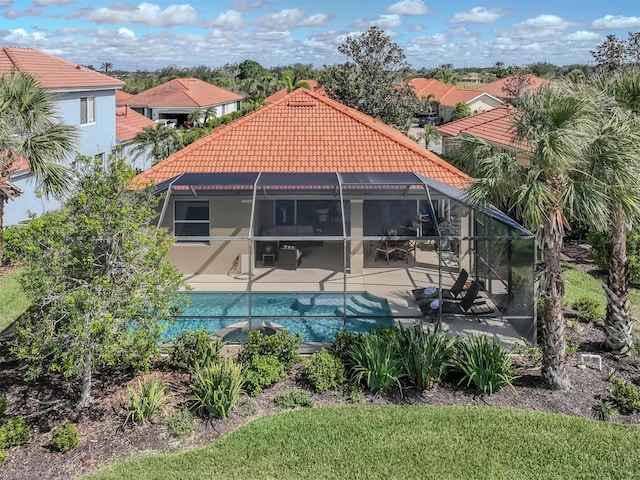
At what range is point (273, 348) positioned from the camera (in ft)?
41.6

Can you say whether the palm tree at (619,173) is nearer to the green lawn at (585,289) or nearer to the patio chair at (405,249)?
the green lawn at (585,289)

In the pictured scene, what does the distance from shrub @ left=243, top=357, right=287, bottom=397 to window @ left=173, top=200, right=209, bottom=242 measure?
9.65 metres

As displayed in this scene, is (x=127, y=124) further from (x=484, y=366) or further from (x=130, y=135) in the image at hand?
(x=484, y=366)

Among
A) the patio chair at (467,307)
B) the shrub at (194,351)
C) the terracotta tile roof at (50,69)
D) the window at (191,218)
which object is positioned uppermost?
the terracotta tile roof at (50,69)

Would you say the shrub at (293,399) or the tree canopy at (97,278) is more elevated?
the tree canopy at (97,278)

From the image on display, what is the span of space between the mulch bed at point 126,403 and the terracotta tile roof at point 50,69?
23.1 metres

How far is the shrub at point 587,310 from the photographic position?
1589 centimetres

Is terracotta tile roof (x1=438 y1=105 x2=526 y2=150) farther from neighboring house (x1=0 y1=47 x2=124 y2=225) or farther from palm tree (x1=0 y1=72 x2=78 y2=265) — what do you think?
neighboring house (x1=0 y1=47 x2=124 y2=225)

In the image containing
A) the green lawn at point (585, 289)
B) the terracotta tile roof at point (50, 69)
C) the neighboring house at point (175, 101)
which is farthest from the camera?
the neighboring house at point (175, 101)

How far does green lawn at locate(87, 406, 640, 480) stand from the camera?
918cm

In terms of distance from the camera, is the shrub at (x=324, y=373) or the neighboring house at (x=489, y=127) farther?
the neighboring house at (x=489, y=127)


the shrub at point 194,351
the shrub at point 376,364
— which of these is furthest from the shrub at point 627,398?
the shrub at point 194,351

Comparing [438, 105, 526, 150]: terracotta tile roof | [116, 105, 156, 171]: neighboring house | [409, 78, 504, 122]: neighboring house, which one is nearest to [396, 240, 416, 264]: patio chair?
[438, 105, 526, 150]: terracotta tile roof

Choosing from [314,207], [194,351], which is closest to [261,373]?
[194,351]
